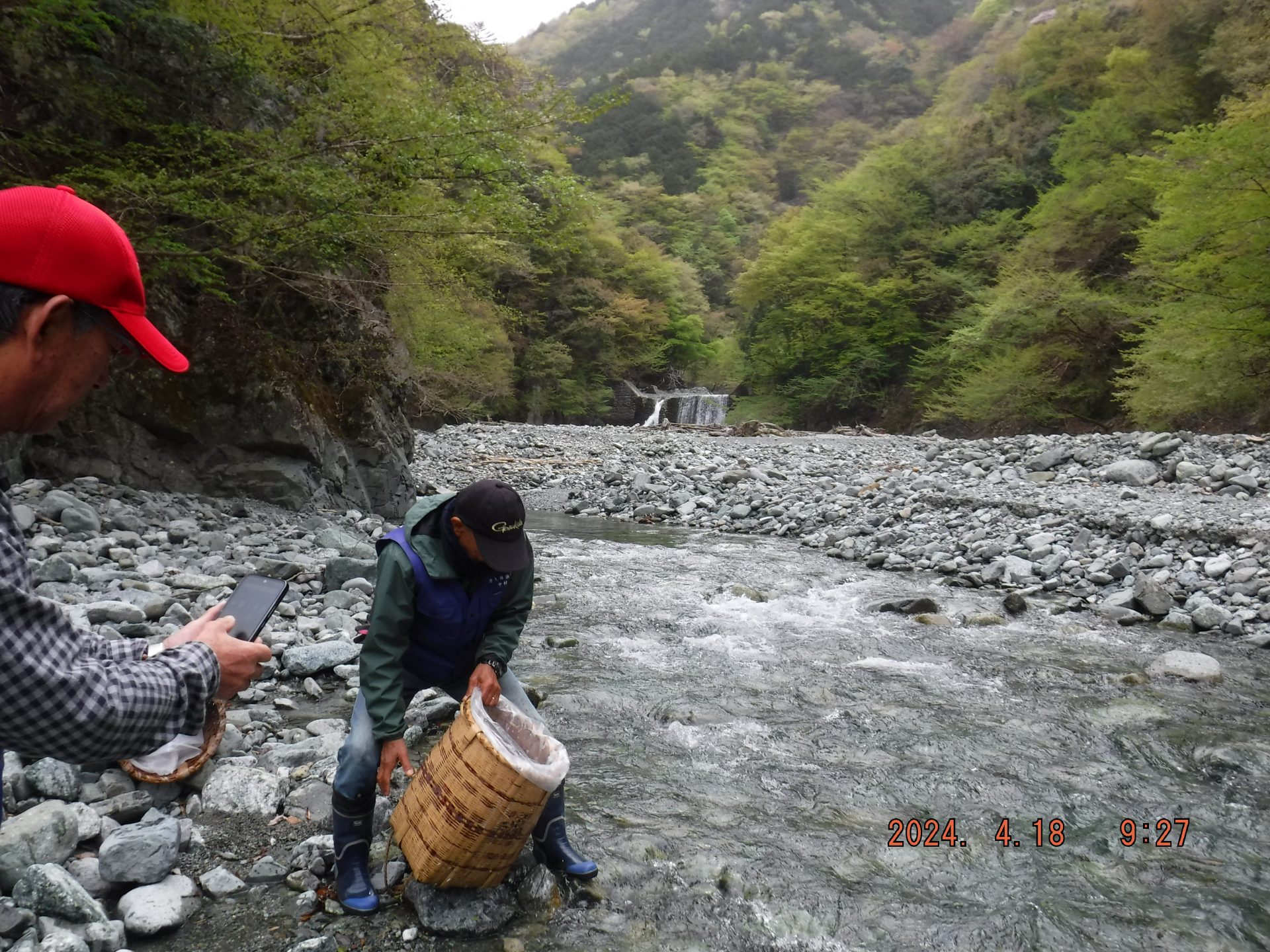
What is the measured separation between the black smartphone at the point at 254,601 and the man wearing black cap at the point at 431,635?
50cm

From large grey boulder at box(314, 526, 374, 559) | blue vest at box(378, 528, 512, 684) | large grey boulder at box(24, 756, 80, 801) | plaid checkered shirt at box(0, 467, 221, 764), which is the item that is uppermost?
plaid checkered shirt at box(0, 467, 221, 764)

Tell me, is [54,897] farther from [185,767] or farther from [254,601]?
[254,601]

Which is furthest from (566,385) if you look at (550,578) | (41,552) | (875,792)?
(875,792)

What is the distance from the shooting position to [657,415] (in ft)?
110

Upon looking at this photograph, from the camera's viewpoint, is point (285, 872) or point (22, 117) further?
point (22, 117)

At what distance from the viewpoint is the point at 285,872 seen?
244 cm

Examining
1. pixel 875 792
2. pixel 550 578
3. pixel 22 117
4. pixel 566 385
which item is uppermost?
pixel 22 117

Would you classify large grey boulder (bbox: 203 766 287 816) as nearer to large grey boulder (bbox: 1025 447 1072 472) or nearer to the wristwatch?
the wristwatch

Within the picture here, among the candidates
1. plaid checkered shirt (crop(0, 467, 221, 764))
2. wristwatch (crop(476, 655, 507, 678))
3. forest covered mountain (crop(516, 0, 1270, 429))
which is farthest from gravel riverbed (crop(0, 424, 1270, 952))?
forest covered mountain (crop(516, 0, 1270, 429))

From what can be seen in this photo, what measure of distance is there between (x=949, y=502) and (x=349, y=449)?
754cm

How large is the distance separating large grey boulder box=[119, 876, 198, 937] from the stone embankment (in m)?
6.38

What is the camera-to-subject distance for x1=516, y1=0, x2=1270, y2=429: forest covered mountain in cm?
1321

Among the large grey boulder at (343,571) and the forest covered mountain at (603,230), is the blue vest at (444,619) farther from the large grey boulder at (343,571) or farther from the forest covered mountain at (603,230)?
the forest covered mountain at (603,230)

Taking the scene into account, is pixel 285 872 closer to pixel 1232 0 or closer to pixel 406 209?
pixel 406 209
